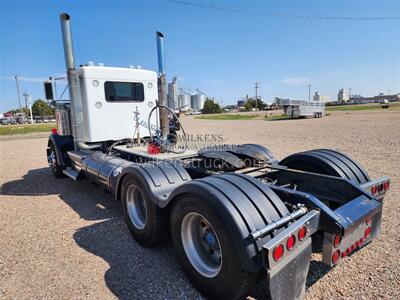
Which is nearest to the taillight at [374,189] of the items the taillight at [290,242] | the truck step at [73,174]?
the taillight at [290,242]

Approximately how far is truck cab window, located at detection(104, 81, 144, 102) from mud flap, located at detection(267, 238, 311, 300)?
195 inches

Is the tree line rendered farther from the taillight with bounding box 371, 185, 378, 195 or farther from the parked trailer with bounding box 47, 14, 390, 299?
the taillight with bounding box 371, 185, 378, 195

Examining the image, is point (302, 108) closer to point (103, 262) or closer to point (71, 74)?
point (71, 74)

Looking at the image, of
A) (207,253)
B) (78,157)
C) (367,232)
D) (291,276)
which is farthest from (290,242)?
(78,157)

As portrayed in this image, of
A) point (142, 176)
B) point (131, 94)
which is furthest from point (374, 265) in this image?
point (131, 94)

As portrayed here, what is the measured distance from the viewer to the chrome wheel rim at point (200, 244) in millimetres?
2527

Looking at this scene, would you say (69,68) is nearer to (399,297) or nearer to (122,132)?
(122,132)

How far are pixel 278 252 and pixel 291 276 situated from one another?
29cm

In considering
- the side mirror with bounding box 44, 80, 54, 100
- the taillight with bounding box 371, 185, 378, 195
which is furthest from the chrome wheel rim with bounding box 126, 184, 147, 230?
the side mirror with bounding box 44, 80, 54, 100

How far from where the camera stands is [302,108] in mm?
33500

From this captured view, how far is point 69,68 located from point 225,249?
198 inches

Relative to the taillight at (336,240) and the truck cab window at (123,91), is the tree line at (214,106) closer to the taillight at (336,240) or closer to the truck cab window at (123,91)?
the truck cab window at (123,91)

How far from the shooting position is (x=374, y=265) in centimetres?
285

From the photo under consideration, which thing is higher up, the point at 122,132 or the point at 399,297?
the point at 122,132
